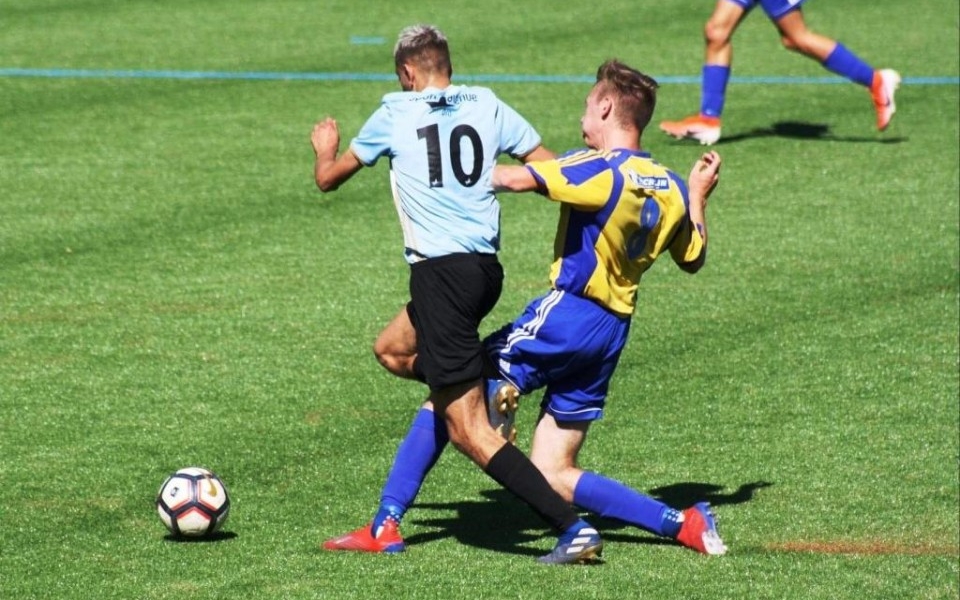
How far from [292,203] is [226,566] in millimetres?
5899

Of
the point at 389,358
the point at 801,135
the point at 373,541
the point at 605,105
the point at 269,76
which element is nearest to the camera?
the point at 605,105

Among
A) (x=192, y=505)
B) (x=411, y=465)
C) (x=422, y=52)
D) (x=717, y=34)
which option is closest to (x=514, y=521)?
(x=411, y=465)

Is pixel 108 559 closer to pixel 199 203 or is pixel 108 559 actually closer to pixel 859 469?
pixel 859 469

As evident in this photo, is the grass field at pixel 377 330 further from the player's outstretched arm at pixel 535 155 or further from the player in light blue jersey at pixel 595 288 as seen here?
the player's outstretched arm at pixel 535 155

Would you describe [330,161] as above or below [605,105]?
below

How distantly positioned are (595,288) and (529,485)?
0.80 meters

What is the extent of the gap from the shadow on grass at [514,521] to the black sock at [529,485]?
445 mm

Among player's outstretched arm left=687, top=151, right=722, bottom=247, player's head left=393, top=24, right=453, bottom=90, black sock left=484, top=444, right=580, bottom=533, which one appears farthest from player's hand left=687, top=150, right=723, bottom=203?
black sock left=484, top=444, right=580, bottom=533

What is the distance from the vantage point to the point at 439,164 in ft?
21.9

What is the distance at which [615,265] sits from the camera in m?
6.74

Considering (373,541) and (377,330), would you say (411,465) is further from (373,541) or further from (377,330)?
(377,330)

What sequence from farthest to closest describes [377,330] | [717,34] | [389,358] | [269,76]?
1. [269,76]
2. [717,34]
3. [377,330]
4. [389,358]

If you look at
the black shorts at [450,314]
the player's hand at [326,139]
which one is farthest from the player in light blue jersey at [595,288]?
the player's hand at [326,139]

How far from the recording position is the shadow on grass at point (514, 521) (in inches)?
284
